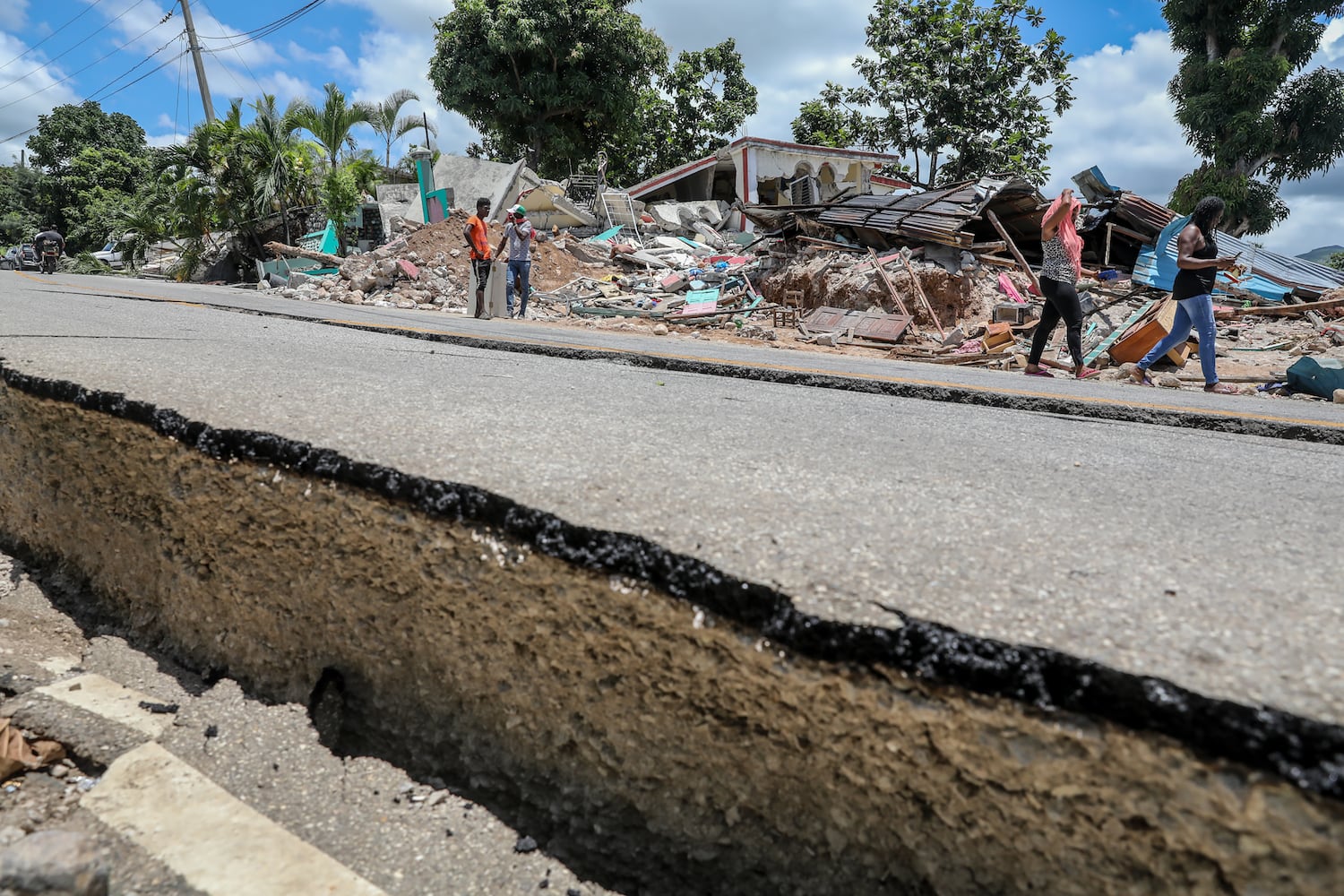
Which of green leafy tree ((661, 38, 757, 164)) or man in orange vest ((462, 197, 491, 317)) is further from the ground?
green leafy tree ((661, 38, 757, 164))

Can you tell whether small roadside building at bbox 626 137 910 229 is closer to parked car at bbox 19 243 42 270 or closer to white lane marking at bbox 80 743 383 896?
white lane marking at bbox 80 743 383 896

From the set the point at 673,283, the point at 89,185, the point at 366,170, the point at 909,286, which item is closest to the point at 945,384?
the point at 909,286

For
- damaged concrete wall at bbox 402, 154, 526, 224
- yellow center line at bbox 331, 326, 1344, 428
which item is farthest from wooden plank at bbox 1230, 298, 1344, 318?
damaged concrete wall at bbox 402, 154, 526, 224

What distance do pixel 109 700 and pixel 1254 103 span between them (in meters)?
30.6

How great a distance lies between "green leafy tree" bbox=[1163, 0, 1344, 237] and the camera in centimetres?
2284

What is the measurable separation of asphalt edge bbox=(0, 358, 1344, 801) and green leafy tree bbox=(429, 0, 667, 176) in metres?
25.8

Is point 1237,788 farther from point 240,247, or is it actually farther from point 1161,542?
point 240,247

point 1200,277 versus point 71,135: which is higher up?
point 71,135

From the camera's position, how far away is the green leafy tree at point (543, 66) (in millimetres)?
23594

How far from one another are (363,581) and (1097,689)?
3.88 feet

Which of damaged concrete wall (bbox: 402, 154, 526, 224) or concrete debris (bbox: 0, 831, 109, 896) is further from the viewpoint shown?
damaged concrete wall (bbox: 402, 154, 526, 224)

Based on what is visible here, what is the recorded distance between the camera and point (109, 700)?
1603 millimetres

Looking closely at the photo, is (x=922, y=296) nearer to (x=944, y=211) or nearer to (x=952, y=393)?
(x=944, y=211)

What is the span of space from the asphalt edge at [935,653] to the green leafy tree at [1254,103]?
28.2 meters
